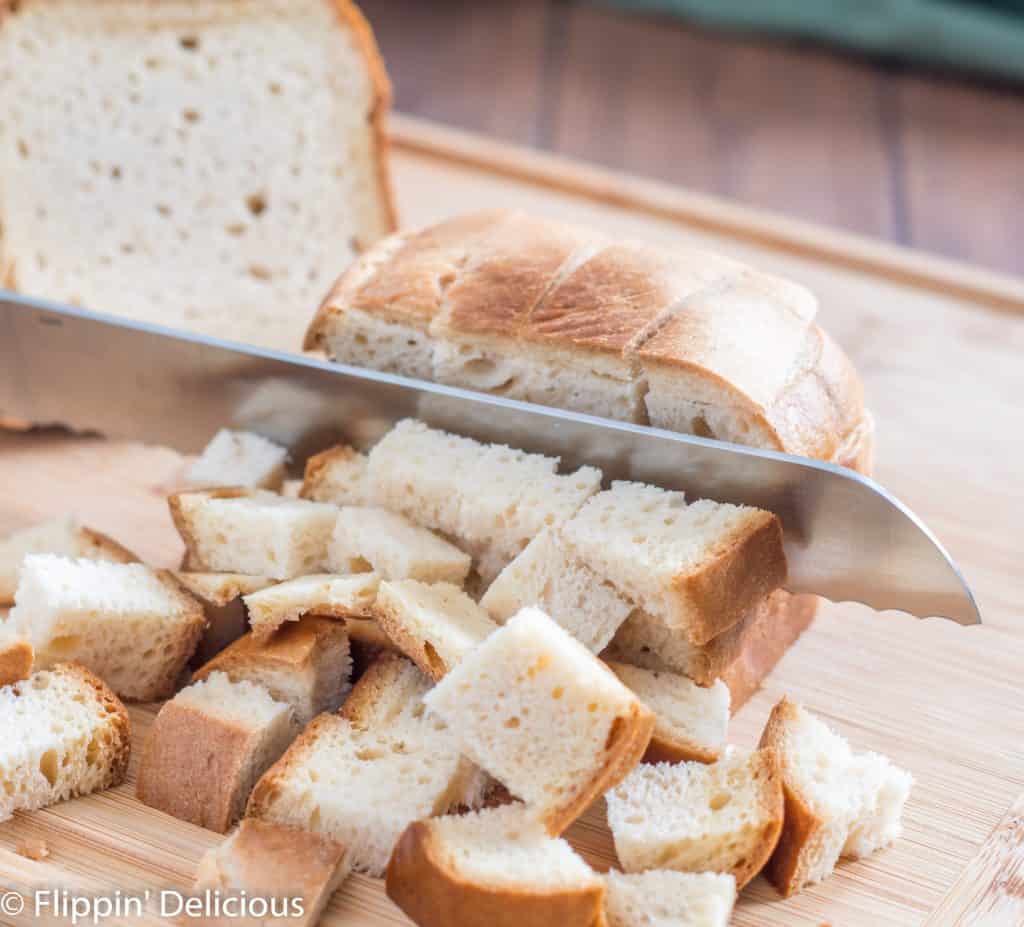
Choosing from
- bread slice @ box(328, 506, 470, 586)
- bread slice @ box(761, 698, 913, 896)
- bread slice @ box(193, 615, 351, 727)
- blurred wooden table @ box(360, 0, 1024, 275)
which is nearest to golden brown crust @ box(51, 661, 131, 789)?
bread slice @ box(193, 615, 351, 727)

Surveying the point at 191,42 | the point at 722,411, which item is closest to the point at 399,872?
the point at 722,411

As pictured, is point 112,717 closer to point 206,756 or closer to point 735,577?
point 206,756

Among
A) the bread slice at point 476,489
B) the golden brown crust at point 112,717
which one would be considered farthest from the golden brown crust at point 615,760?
the golden brown crust at point 112,717

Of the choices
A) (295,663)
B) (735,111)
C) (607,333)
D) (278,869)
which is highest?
(607,333)

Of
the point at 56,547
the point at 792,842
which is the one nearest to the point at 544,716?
the point at 792,842

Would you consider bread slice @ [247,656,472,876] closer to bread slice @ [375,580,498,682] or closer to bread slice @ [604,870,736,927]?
bread slice @ [375,580,498,682]

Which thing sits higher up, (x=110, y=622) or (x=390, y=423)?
(x=390, y=423)

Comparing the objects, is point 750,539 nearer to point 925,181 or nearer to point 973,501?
point 973,501

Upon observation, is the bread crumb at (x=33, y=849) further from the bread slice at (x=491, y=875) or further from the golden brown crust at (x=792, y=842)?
the golden brown crust at (x=792, y=842)
